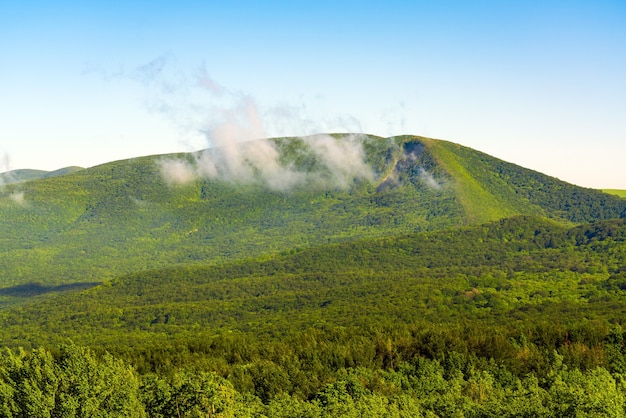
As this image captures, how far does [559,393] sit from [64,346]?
133ft

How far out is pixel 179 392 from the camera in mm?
58938

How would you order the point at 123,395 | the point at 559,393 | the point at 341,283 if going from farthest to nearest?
the point at 341,283 → the point at 123,395 → the point at 559,393

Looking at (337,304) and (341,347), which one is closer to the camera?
(341,347)

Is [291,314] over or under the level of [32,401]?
under

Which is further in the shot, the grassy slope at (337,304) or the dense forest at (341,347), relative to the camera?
the grassy slope at (337,304)

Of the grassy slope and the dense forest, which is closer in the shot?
the dense forest

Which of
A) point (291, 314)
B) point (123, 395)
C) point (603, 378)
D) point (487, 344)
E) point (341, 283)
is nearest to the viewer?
point (123, 395)

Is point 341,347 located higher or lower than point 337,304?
higher

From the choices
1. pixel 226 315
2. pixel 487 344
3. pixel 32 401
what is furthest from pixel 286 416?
pixel 226 315

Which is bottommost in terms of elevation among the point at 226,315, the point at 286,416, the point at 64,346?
the point at 226,315

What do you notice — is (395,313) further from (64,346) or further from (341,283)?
(64,346)

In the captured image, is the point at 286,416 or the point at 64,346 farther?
the point at 64,346

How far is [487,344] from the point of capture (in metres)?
92.4

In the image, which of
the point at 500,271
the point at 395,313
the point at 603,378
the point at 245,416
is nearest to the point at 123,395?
the point at 245,416
